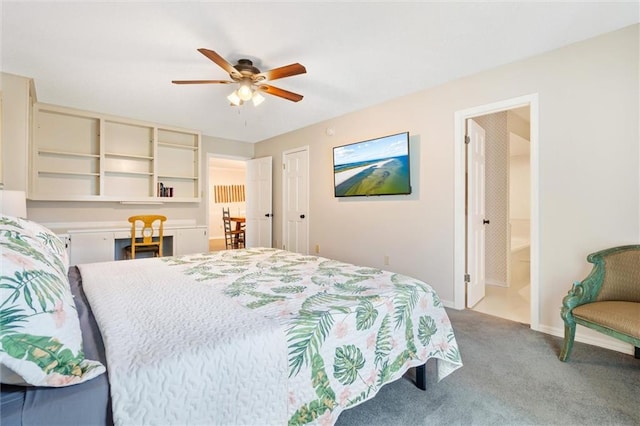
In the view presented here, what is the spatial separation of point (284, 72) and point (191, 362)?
7.05 feet

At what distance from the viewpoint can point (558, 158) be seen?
2.45 meters

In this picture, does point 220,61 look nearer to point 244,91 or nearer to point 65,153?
point 244,91

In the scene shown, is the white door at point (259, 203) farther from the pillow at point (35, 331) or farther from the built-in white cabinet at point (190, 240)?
the pillow at point (35, 331)

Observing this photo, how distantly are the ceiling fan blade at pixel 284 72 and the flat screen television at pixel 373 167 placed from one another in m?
1.59

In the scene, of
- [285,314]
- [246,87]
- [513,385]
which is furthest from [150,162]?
[513,385]

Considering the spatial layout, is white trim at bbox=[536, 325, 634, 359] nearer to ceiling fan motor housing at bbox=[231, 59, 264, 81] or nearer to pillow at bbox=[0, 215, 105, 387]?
pillow at bbox=[0, 215, 105, 387]

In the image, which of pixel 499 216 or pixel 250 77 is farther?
pixel 499 216

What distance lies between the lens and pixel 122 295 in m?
1.39

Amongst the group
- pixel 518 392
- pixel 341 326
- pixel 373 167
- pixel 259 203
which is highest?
pixel 373 167

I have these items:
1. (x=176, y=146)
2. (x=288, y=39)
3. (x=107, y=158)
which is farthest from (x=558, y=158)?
(x=107, y=158)

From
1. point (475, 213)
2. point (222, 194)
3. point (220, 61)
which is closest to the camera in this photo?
point (220, 61)

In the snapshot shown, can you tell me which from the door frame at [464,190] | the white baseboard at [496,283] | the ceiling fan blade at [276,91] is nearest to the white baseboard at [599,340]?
the door frame at [464,190]

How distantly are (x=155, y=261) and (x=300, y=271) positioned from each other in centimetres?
121

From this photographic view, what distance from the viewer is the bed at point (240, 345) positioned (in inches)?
30.7
